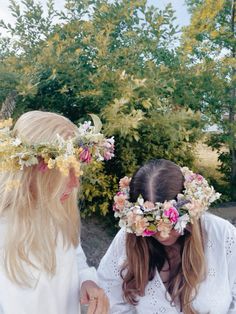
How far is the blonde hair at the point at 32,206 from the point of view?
1.57 m

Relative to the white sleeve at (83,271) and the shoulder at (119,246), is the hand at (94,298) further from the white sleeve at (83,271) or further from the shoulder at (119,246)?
the shoulder at (119,246)

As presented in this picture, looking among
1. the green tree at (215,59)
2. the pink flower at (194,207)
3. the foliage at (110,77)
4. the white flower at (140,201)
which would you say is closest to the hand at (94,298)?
the white flower at (140,201)

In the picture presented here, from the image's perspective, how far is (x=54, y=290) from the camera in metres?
1.75

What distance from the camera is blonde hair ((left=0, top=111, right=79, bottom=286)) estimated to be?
1569mm

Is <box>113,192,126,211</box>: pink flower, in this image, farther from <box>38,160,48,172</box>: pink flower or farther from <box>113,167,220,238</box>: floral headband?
<box>38,160,48,172</box>: pink flower

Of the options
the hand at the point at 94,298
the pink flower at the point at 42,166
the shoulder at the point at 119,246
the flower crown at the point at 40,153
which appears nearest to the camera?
the flower crown at the point at 40,153

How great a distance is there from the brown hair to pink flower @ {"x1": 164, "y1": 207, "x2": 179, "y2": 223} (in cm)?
7

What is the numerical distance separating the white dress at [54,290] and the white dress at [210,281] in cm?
21

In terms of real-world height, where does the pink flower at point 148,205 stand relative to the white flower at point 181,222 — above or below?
above

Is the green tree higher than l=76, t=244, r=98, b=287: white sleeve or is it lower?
higher

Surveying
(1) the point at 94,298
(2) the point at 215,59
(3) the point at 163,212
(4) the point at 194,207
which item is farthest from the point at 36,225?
(2) the point at 215,59

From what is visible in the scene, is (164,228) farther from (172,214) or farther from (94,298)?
(94,298)

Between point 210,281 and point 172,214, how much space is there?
1.39 ft

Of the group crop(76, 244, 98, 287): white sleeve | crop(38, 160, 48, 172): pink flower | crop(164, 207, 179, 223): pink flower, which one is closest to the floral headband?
crop(164, 207, 179, 223): pink flower
